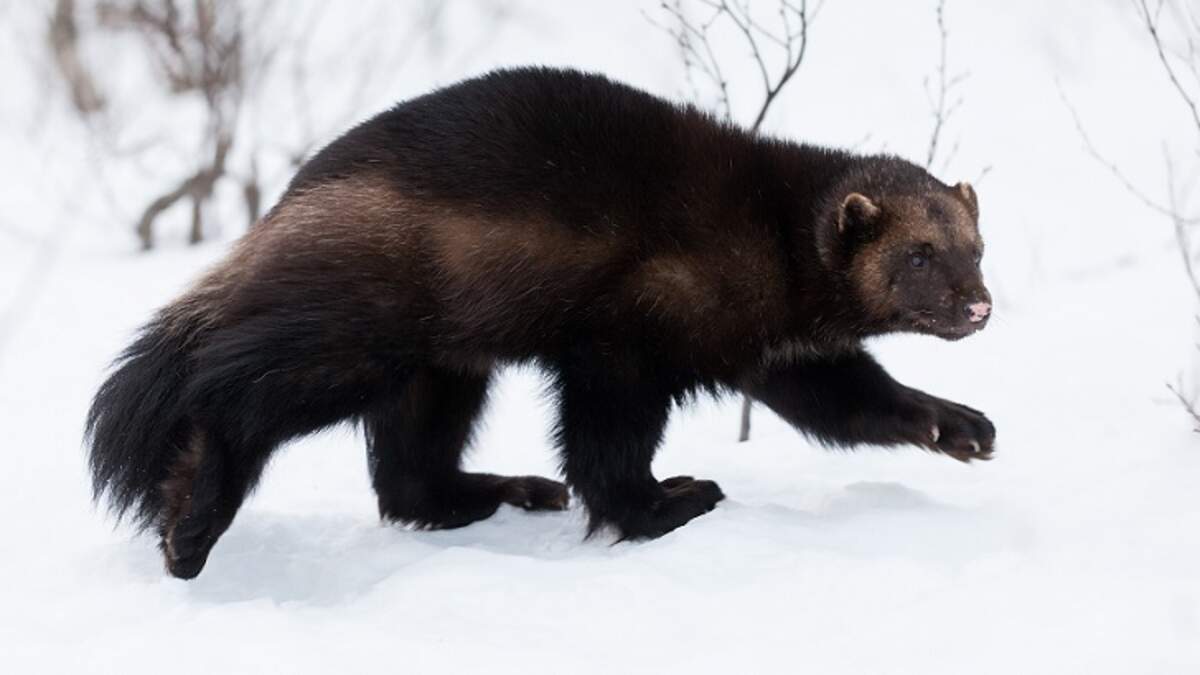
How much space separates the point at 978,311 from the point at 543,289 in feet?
3.71

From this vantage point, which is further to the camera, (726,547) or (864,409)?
(864,409)

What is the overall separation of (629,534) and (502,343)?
62cm

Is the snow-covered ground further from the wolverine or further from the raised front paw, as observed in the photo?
the wolverine

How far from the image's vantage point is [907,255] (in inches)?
164

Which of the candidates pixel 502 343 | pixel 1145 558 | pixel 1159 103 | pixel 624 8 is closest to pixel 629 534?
pixel 502 343

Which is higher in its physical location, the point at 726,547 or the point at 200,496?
the point at 726,547

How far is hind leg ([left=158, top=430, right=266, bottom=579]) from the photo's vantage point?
3.88 m

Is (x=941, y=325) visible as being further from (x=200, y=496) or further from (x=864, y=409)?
(x=200, y=496)

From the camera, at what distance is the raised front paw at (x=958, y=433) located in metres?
4.33

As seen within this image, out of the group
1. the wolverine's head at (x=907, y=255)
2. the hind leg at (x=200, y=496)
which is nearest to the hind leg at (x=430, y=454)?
the hind leg at (x=200, y=496)

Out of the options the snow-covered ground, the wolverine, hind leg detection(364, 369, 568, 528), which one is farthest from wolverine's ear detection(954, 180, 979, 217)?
hind leg detection(364, 369, 568, 528)

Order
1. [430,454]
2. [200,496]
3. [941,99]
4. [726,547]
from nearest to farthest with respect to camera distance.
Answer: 1. [726,547]
2. [200,496]
3. [430,454]
4. [941,99]

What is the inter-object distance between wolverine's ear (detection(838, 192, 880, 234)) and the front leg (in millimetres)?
456

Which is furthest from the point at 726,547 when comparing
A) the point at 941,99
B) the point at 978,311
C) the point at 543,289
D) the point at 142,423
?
the point at 941,99
